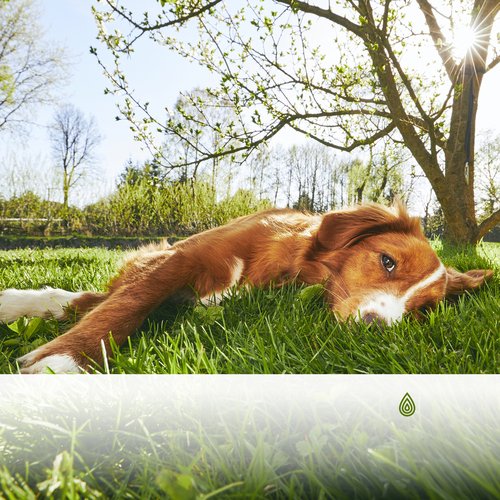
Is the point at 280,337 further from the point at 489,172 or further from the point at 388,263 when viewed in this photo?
the point at 489,172

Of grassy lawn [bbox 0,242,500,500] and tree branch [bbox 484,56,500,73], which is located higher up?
tree branch [bbox 484,56,500,73]

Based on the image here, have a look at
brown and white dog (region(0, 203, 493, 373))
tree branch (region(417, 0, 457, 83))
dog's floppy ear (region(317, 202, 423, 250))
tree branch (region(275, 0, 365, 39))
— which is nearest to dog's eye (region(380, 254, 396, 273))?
brown and white dog (region(0, 203, 493, 373))

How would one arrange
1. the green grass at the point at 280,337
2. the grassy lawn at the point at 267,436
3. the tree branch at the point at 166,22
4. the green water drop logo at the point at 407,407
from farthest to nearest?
the tree branch at the point at 166,22 → the green grass at the point at 280,337 → the green water drop logo at the point at 407,407 → the grassy lawn at the point at 267,436

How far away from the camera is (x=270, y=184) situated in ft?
5.31

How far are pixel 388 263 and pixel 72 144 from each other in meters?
1.08

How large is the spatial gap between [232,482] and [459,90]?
147 centimetres

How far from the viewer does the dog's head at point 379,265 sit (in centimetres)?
139

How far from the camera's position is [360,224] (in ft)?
5.01

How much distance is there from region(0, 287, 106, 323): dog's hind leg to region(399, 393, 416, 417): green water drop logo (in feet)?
3.66

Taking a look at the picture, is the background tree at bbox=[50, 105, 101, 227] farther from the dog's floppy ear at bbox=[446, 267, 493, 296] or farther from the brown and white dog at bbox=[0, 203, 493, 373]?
the dog's floppy ear at bbox=[446, 267, 493, 296]

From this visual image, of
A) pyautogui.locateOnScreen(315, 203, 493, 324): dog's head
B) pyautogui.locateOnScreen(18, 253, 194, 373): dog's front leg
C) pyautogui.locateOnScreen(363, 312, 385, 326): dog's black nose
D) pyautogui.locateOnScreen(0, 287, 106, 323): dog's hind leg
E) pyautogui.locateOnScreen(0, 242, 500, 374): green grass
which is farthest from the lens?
pyautogui.locateOnScreen(0, 287, 106, 323): dog's hind leg

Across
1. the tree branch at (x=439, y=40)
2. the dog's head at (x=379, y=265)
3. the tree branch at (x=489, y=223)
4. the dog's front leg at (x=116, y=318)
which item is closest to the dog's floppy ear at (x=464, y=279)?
the dog's head at (x=379, y=265)

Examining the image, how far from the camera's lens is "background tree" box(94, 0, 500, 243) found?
5.09ft

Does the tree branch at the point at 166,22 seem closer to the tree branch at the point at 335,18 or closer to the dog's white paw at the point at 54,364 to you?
the tree branch at the point at 335,18
